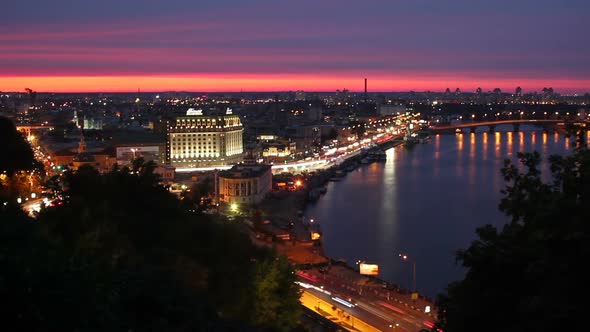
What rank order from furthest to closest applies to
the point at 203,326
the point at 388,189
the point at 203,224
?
the point at 388,189 → the point at 203,224 → the point at 203,326

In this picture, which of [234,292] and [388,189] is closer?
[234,292]

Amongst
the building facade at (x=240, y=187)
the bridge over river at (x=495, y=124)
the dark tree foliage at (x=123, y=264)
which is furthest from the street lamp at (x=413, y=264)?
the bridge over river at (x=495, y=124)

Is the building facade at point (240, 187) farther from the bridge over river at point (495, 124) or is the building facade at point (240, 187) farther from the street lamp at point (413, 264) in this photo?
the bridge over river at point (495, 124)

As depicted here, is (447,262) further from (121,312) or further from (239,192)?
(121,312)

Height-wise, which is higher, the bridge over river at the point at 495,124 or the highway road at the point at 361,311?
the bridge over river at the point at 495,124

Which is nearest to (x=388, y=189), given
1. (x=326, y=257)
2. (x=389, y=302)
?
(x=326, y=257)

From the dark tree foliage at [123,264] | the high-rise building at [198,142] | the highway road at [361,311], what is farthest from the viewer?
the high-rise building at [198,142]

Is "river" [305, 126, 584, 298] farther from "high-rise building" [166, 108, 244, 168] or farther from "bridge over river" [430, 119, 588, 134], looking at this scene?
"bridge over river" [430, 119, 588, 134]
